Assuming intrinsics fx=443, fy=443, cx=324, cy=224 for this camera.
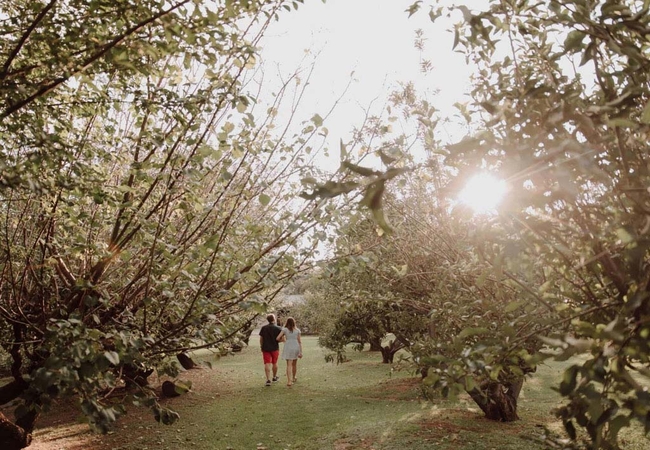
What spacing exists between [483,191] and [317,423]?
9.40 metres

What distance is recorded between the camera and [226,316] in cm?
487

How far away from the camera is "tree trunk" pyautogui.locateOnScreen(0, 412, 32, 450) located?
248 inches

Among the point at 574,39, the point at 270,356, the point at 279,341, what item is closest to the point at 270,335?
the point at 279,341

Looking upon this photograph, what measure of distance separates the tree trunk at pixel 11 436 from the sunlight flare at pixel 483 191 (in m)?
7.50

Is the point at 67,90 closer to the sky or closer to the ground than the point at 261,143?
closer to the sky

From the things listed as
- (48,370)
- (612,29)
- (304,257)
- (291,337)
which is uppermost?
(612,29)

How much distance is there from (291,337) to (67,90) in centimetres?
1178

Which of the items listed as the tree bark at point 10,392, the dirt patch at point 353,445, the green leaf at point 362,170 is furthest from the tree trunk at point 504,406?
the green leaf at point 362,170

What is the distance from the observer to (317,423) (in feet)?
32.0

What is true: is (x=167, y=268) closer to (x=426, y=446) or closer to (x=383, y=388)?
(x=426, y=446)

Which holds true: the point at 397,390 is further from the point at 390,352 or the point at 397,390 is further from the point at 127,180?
the point at 127,180

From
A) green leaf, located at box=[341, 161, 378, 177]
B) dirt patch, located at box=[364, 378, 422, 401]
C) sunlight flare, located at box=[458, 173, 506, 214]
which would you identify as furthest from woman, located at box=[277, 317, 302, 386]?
green leaf, located at box=[341, 161, 378, 177]

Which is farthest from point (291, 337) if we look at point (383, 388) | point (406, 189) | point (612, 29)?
point (612, 29)

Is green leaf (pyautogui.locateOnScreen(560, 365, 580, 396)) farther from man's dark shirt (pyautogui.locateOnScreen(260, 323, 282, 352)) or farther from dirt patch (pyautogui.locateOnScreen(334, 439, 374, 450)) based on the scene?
man's dark shirt (pyautogui.locateOnScreen(260, 323, 282, 352))
